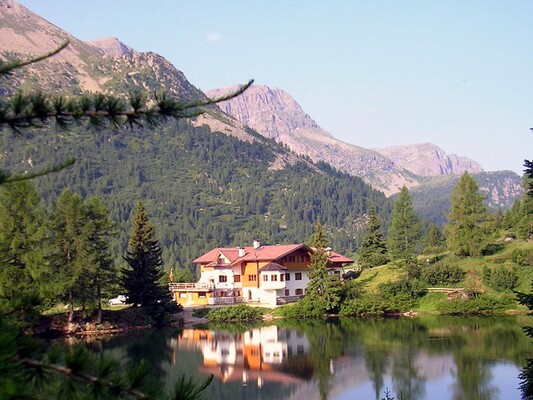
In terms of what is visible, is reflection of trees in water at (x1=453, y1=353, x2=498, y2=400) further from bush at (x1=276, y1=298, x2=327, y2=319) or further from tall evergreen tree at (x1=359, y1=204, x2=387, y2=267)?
tall evergreen tree at (x1=359, y1=204, x2=387, y2=267)

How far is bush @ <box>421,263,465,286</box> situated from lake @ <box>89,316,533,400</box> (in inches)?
252

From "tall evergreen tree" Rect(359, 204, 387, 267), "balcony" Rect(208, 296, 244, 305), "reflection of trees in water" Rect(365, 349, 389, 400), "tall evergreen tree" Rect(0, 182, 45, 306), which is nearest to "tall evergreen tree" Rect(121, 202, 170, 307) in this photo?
"tall evergreen tree" Rect(0, 182, 45, 306)

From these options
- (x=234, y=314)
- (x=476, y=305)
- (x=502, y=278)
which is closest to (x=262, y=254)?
(x=234, y=314)

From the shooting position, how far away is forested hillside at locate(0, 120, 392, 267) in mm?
137750

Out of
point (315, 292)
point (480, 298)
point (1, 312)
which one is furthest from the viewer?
point (315, 292)

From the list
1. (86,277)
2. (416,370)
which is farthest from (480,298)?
(86,277)

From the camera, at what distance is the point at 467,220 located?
185ft

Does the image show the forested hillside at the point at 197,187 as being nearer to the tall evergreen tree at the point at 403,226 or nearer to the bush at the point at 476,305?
the tall evergreen tree at the point at 403,226

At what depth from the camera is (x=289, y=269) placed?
58719mm

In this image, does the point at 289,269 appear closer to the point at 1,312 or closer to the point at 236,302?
the point at 236,302

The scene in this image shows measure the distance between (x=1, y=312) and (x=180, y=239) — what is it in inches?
4929

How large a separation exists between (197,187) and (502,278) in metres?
122

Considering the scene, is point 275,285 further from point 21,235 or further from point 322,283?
point 21,235

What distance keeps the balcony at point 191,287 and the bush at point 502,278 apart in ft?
73.7
